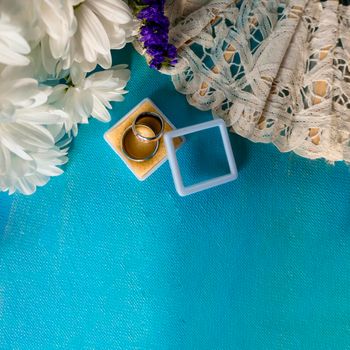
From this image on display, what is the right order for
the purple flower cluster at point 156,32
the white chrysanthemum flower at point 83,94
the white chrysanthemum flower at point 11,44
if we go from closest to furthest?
the white chrysanthemum flower at point 11,44 < the white chrysanthemum flower at point 83,94 < the purple flower cluster at point 156,32

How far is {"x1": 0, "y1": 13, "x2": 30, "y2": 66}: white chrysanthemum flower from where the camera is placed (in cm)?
30

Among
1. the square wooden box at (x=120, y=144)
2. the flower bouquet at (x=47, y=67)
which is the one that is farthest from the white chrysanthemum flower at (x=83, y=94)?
the square wooden box at (x=120, y=144)

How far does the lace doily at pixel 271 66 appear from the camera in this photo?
26.8 inches

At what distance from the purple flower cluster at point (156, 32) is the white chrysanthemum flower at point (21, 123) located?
248mm

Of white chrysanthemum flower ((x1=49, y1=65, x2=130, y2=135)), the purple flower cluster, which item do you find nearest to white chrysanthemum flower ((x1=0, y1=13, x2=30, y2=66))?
white chrysanthemum flower ((x1=49, y1=65, x2=130, y2=135))

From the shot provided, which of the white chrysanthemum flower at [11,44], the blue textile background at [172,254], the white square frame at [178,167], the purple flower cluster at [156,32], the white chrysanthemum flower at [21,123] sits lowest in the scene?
the blue textile background at [172,254]

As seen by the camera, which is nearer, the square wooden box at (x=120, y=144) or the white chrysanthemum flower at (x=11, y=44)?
the white chrysanthemum flower at (x=11, y=44)

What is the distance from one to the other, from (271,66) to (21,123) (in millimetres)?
458

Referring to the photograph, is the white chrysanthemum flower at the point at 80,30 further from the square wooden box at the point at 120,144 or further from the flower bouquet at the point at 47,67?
the square wooden box at the point at 120,144

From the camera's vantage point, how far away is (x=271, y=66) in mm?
672

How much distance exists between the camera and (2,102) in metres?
0.33

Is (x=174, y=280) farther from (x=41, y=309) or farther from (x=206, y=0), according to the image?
(x=206, y=0)

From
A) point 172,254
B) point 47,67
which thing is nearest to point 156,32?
point 47,67

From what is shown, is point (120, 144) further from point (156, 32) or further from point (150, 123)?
point (156, 32)
